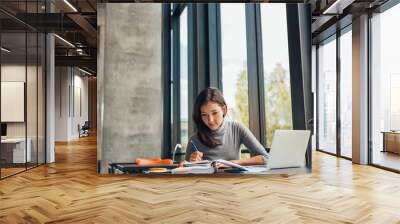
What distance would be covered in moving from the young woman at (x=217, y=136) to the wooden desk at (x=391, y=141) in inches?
103

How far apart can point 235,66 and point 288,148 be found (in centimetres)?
154

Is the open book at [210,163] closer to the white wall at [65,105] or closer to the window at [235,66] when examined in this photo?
the window at [235,66]

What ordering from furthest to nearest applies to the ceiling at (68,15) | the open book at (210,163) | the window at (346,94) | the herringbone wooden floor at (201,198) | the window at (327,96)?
the window at (327,96)
the window at (346,94)
the ceiling at (68,15)
the open book at (210,163)
the herringbone wooden floor at (201,198)

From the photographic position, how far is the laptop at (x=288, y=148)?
20.1 ft

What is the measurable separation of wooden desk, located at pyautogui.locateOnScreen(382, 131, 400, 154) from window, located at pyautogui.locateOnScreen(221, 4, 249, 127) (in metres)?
2.92

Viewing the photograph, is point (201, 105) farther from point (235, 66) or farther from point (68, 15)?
point (68, 15)

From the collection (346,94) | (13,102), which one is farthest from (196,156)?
(346,94)

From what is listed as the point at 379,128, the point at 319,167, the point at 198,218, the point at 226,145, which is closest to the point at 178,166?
the point at 226,145

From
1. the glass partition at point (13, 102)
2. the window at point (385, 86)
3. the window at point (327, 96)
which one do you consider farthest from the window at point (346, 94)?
the glass partition at point (13, 102)

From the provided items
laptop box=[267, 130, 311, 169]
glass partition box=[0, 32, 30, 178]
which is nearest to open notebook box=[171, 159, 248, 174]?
laptop box=[267, 130, 311, 169]

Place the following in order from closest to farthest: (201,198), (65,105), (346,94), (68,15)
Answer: (201,198) < (68,15) < (346,94) < (65,105)

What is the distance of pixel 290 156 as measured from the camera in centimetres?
622

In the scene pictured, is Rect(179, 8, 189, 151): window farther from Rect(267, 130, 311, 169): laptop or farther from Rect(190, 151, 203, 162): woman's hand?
Rect(267, 130, 311, 169): laptop

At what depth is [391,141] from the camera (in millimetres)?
7152
